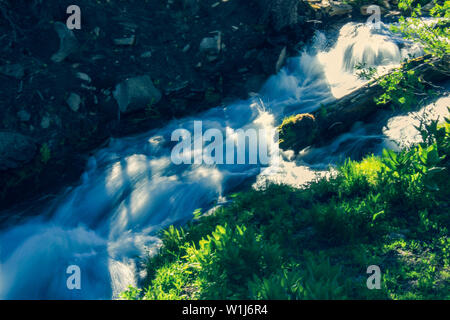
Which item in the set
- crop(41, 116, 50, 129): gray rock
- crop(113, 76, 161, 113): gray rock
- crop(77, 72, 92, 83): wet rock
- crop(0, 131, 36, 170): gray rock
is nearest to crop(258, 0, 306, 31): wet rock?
crop(113, 76, 161, 113): gray rock

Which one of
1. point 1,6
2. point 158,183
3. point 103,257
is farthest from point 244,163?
point 1,6

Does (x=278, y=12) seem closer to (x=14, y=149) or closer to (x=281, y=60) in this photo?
(x=281, y=60)

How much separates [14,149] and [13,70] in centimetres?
173

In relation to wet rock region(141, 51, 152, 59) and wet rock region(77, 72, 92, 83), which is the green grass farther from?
wet rock region(141, 51, 152, 59)

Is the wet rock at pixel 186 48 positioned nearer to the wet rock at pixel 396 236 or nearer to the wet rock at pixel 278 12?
the wet rock at pixel 278 12

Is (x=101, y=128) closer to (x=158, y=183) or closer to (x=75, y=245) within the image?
(x=158, y=183)

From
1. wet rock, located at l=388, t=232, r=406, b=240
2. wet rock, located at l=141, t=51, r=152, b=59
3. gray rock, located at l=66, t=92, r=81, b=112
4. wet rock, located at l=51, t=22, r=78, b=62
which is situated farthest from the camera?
wet rock, located at l=141, t=51, r=152, b=59

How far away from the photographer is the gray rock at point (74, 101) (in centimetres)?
768

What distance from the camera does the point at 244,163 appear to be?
24.3ft

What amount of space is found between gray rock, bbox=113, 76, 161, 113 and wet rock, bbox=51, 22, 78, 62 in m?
1.28

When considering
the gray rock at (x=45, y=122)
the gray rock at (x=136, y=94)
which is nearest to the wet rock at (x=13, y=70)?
the gray rock at (x=45, y=122)

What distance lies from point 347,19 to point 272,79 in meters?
3.63

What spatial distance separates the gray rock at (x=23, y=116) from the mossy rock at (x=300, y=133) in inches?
205

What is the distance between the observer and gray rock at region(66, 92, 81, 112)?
7680 mm
